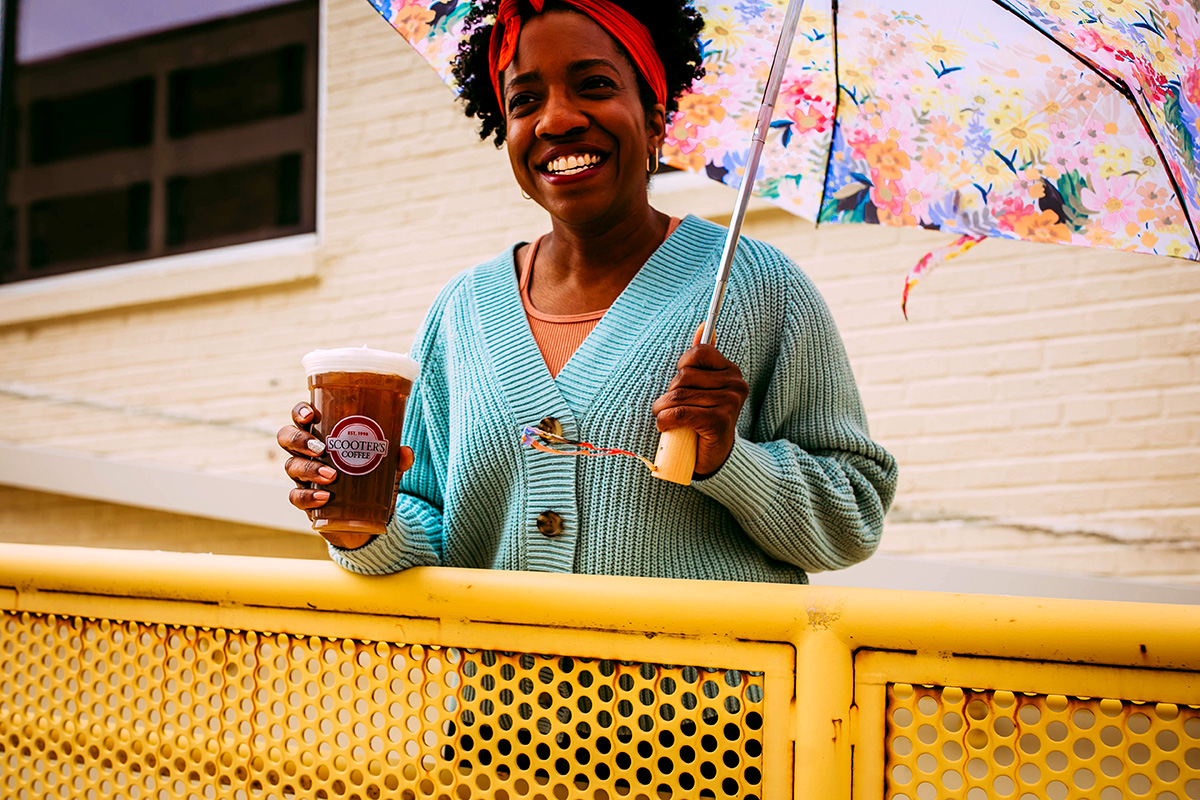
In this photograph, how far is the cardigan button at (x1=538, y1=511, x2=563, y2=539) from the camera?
1.44m

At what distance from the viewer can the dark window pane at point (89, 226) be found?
4762mm

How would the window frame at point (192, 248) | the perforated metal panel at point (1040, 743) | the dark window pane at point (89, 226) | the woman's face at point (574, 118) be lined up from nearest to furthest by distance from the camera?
the perforated metal panel at point (1040, 743) < the woman's face at point (574, 118) < the window frame at point (192, 248) < the dark window pane at point (89, 226)

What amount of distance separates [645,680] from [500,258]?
2.79ft

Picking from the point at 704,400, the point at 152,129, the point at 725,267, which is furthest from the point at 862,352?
the point at 152,129

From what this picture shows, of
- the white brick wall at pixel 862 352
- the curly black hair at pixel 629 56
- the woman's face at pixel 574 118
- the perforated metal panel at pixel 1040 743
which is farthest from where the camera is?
the white brick wall at pixel 862 352

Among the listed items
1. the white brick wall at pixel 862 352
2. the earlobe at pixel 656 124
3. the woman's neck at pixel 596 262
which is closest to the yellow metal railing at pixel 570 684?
the woman's neck at pixel 596 262

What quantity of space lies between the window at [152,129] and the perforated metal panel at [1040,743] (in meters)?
3.86

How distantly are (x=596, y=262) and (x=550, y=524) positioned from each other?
449mm

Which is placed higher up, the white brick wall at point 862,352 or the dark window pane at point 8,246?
the dark window pane at point 8,246

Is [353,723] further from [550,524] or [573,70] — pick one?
[573,70]

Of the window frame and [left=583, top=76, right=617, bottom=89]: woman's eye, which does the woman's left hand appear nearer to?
[left=583, top=76, right=617, bottom=89]: woman's eye

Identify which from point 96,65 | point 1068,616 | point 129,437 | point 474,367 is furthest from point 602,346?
point 96,65

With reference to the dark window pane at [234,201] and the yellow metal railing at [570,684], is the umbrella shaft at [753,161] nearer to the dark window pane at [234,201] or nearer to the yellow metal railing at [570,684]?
the yellow metal railing at [570,684]

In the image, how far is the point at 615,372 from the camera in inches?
57.8
